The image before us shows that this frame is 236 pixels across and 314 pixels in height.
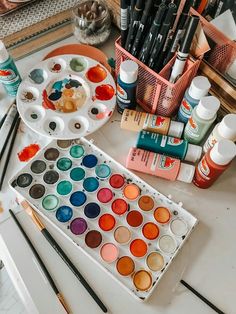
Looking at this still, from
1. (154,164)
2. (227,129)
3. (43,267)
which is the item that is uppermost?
(227,129)

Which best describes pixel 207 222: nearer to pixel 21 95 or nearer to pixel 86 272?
pixel 86 272

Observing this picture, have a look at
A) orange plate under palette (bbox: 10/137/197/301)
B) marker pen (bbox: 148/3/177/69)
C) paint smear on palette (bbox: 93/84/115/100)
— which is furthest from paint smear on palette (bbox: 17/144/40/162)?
marker pen (bbox: 148/3/177/69)

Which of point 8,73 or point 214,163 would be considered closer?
point 214,163

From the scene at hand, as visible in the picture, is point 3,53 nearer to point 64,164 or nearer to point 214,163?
point 64,164

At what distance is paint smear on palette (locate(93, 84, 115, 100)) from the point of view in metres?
0.62

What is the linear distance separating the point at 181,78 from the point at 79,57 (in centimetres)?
23

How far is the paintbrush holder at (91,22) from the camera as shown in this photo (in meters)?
0.65

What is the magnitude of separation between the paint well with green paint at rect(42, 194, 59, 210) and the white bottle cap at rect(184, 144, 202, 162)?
0.22 meters

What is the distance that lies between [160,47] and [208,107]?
Result: 0.12m

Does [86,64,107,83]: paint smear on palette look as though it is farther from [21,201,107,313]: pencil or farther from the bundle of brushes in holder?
[21,201,107,313]: pencil

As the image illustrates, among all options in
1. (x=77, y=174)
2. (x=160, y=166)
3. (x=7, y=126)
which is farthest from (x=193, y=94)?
(x=7, y=126)

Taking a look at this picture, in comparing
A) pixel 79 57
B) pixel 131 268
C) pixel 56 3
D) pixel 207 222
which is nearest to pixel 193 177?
pixel 207 222

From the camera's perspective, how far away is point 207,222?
0.53m

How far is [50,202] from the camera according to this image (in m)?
0.53
